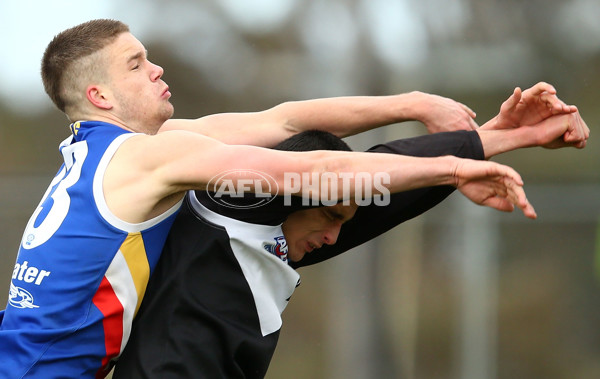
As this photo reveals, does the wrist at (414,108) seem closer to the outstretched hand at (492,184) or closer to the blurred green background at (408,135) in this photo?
the outstretched hand at (492,184)

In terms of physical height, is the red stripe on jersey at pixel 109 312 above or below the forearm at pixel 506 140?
below

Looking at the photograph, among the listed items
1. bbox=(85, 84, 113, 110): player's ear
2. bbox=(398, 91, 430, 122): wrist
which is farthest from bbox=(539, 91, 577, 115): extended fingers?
bbox=(85, 84, 113, 110): player's ear

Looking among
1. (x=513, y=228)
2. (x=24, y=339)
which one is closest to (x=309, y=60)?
(x=513, y=228)

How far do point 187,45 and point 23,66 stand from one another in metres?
1.34

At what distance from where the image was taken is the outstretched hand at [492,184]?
191cm

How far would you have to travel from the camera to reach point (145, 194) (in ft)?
6.82

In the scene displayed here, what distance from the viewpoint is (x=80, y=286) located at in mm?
2082

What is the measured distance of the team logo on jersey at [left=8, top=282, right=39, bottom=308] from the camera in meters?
2.14

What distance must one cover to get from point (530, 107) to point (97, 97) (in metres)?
1.28

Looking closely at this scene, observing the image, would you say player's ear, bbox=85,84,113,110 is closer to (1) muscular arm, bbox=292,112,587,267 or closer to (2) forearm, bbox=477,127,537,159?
(1) muscular arm, bbox=292,112,587,267

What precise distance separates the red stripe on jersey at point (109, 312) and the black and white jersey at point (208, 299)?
0.28ft

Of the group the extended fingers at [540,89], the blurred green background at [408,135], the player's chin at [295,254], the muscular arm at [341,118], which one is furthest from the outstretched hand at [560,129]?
the blurred green background at [408,135]

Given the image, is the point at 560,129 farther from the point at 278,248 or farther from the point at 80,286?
the point at 80,286

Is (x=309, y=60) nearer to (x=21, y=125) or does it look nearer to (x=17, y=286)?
(x=21, y=125)
